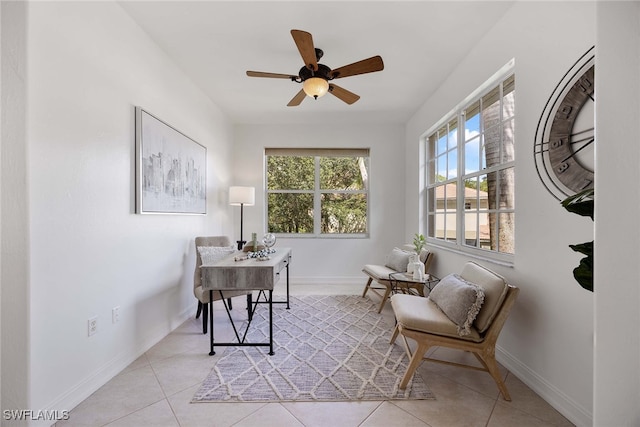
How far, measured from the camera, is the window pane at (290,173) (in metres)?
4.64

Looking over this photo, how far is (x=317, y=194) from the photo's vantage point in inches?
183

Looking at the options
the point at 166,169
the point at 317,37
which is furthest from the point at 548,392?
the point at 166,169

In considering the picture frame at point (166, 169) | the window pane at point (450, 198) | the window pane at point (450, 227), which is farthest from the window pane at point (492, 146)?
the picture frame at point (166, 169)

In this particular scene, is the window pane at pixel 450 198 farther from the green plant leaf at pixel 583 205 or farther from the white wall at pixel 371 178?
the green plant leaf at pixel 583 205

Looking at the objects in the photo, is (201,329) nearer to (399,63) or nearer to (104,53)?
(104,53)

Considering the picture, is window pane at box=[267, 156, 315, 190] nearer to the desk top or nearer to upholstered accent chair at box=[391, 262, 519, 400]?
the desk top

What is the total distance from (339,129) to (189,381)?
3890 mm

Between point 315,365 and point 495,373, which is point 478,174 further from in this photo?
point 315,365

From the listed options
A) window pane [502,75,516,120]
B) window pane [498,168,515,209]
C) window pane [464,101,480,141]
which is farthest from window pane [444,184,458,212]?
window pane [502,75,516,120]

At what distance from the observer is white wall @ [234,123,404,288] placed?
14.8 feet

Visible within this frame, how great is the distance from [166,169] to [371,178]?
10.1 feet

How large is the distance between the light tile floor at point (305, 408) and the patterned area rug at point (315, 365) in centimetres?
8

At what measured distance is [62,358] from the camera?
1510 millimetres

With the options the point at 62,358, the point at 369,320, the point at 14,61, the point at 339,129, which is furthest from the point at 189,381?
the point at 339,129
